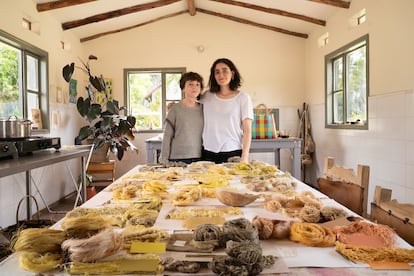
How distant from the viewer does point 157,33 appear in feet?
18.5

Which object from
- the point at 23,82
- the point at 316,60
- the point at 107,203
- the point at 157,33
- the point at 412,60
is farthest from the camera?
the point at 157,33

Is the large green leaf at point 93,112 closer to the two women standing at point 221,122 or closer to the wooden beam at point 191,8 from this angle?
the wooden beam at point 191,8

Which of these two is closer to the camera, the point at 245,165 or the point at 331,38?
the point at 245,165

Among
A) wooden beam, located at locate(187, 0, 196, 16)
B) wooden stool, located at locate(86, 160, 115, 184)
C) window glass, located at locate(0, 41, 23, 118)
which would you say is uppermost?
wooden beam, located at locate(187, 0, 196, 16)

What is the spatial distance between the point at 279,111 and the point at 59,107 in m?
3.37

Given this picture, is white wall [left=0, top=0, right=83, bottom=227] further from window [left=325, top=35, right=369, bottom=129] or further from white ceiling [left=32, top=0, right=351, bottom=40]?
window [left=325, top=35, right=369, bottom=129]

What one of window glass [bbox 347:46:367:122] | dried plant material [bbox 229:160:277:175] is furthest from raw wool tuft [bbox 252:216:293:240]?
window glass [bbox 347:46:367:122]

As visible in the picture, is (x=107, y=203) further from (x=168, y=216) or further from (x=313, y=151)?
(x=313, y=151)

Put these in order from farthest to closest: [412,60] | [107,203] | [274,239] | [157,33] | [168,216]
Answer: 1. [157,33]
2. [412,60]
3. [107,203]
4. [168,216]
5. [274,239]

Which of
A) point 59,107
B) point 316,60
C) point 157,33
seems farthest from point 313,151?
point 59,107

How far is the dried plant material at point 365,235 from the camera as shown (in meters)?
0.75

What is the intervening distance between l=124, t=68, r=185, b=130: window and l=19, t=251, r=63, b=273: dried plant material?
5.05 m

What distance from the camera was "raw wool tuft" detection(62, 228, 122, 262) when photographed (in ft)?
2.09

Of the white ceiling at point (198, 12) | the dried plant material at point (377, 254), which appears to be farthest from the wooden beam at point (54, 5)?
the dried plant material at point (377, 254)
